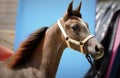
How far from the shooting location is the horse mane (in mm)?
1294

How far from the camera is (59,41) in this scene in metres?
1.35

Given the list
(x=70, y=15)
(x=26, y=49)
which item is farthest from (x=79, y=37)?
(x=26, y=49)

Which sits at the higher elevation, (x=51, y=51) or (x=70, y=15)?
(x=70, y=15)

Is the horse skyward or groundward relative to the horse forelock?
groundward

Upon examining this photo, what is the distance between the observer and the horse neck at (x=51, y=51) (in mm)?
1314

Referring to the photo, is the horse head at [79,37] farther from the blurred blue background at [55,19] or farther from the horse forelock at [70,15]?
the blurred blue background at [55,19]

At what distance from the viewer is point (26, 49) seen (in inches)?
51.9

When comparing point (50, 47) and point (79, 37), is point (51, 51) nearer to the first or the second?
point (50, 47)

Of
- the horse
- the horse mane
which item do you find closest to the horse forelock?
the horse

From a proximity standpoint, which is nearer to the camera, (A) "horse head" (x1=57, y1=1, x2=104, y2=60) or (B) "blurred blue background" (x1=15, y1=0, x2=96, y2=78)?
(A) "horse head" (x1=57, y1=1, x2=104, y2=60)

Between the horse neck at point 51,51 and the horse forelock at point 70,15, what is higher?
the horse forelock at point 70,15

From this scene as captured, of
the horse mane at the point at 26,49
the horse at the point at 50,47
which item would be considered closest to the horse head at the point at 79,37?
the horse at the point at 50,47

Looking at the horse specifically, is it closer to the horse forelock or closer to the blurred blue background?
the horse forelock

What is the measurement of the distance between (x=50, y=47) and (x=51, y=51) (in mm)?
19
